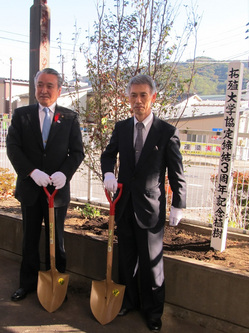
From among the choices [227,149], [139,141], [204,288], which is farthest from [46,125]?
[204,288]

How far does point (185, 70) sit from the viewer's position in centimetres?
365

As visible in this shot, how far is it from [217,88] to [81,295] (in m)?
55.5

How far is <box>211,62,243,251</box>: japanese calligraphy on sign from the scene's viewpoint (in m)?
2.80

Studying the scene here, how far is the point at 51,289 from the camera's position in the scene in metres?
2.66

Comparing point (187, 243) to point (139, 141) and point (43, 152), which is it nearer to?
point (139, 141)

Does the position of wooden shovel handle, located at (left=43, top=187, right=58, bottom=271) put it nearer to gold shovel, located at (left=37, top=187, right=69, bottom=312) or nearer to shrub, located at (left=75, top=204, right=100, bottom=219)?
gold shovel, located at (left=37, top=187, right=69, bottom=312)

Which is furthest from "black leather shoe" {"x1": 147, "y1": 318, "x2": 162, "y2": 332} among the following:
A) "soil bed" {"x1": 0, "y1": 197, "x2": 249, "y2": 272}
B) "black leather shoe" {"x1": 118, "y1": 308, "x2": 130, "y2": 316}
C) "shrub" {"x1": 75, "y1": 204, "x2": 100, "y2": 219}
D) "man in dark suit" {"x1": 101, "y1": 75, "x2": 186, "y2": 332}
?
"shrub" {"x1": 75, "y1": 204, "x2": 100, "y2": 219}

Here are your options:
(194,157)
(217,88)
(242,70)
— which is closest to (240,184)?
(194,157)

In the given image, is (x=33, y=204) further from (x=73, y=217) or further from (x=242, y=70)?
(x=242, y=70)

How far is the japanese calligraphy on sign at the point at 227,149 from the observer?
2.80m

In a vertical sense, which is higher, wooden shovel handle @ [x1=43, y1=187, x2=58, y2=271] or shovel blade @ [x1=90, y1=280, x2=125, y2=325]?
wooden shovel handle @ [x1=43, y1=187, x2=58, y2=271]

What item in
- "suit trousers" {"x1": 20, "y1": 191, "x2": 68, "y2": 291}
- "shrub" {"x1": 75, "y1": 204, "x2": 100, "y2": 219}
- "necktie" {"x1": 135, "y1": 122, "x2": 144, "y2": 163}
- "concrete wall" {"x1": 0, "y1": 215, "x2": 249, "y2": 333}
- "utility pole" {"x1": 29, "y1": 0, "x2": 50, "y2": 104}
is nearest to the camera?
"concrete wall" {"x1": 0, "y1": 215, "x2": 249, "y2": 333}

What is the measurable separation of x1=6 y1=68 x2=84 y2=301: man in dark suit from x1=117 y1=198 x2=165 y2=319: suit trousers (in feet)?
2.02

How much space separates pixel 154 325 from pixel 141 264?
1.59 ft
